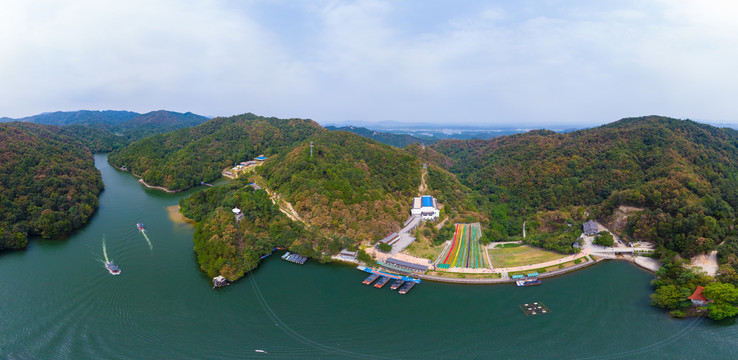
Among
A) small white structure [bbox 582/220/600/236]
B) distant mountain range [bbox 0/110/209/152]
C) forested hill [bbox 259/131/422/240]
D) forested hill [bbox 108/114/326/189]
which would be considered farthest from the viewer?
distant mountain range [bbox 0/110/209/152]

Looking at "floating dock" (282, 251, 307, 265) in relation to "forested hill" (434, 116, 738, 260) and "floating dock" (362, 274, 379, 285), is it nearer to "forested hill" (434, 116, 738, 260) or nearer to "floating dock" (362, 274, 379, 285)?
"floating dock" (362, 274, 379, 285)

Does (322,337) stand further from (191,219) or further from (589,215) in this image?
(589,215)

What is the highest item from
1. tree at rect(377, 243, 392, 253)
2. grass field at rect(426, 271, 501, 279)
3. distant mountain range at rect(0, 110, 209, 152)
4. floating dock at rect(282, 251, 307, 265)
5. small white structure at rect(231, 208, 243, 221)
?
distant mountain range at rect(0, 110, 209, 152)

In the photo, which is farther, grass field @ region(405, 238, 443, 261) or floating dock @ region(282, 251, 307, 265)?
grass field @ region(405, 238, 443, 261)

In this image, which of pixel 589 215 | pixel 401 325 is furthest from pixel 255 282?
pixel 589 215

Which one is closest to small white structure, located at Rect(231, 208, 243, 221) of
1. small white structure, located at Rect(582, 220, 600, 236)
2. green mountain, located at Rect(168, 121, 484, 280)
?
green mountain, located at Rect(168, 121, 484, 280)

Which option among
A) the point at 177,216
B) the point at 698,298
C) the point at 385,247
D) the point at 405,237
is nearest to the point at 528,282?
the point at 698,298

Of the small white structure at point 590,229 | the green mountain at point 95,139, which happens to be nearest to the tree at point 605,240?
the small white structure at point 590,229

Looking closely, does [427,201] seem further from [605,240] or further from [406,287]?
[605,240]
